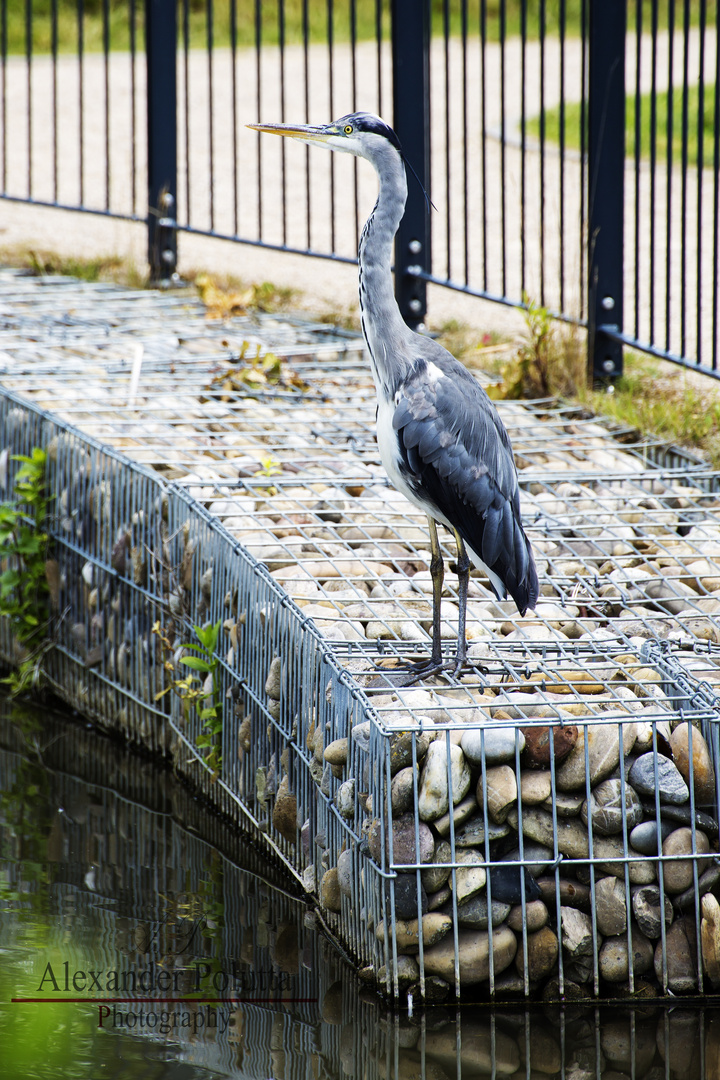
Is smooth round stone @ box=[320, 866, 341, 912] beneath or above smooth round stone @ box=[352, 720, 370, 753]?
beneath

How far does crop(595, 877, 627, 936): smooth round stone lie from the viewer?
2.95 metres

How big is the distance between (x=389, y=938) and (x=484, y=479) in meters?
1.11

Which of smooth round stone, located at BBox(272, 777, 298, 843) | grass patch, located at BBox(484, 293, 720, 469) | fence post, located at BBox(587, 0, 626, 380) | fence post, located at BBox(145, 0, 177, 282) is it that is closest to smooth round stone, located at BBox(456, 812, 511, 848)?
smooth round stone, located at BBox(272, 777, 298, 843)

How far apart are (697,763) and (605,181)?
3.68 meters

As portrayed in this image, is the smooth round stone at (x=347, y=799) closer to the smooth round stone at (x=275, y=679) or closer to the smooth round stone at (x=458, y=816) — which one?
the smooth round stone at (x=458, y=816)

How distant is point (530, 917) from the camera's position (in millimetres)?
2932

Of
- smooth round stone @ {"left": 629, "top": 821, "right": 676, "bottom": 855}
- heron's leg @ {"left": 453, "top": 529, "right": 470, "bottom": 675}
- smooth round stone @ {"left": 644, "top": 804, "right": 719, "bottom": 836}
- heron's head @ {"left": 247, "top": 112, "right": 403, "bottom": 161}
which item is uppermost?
heron's head @ {"left": 247, "top": 112, "right": 403, "bottom": 161}

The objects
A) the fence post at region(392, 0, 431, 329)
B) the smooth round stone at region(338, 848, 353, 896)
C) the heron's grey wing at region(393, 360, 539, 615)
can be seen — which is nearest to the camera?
the smooth round stone at region(338, 848, 353, 896)

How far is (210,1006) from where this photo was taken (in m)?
3.11

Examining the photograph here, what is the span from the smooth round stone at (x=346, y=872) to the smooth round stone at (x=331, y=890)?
0.12 ft

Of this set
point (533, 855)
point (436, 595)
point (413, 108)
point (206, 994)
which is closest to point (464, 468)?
point (436, 595)

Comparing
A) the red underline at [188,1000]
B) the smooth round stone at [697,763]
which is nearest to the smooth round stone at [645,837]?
the smooth round stone at [697,763]

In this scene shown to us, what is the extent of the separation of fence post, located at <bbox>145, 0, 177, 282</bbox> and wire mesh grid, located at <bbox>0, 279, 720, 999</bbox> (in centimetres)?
156

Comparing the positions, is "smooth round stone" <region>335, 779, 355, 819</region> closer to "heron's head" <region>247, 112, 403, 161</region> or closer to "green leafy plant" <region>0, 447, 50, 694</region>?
"heron's head" <region>247, 112, 403, 161</region>
